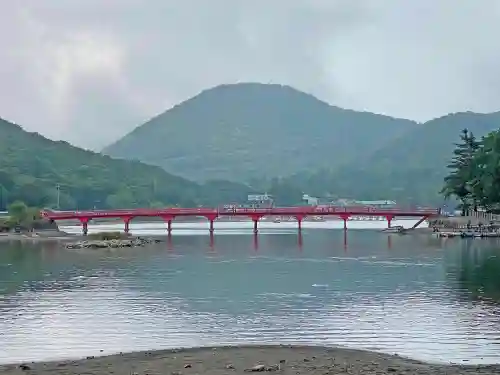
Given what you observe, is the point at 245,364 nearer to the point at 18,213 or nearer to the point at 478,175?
the point at 478,175

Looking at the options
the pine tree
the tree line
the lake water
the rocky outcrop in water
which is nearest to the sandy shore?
the lake water

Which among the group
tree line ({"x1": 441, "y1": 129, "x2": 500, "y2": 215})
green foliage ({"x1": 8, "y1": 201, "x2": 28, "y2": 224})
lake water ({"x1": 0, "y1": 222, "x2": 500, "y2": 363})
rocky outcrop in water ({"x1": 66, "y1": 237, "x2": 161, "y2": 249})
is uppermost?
tree line ({"x1": 441, "y1": 129, "x2": 500, "y2": 215})

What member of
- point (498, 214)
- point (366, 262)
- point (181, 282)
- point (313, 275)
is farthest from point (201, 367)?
point (498, 214)

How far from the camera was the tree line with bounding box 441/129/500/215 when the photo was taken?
9456 cm

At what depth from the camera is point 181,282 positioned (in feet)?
152

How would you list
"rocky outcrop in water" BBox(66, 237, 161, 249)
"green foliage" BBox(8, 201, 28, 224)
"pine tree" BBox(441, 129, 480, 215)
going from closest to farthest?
"rocky outcrop in water" BBox(66, 237, 161, 249) < "pine tree" BBox(441, 129, 480, 215) < "green foliage" BBox(8, 201, 28, 224)

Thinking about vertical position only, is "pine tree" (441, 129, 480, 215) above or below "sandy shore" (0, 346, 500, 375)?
above

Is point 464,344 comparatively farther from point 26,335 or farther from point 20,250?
point 20,250

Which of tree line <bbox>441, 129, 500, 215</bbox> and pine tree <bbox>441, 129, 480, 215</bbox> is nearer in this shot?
tree line <bbox>441, 129, 500, 215</bbox>

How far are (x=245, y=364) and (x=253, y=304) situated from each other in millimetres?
14844

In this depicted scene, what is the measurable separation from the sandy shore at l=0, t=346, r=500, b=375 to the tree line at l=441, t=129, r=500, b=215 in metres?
74.9

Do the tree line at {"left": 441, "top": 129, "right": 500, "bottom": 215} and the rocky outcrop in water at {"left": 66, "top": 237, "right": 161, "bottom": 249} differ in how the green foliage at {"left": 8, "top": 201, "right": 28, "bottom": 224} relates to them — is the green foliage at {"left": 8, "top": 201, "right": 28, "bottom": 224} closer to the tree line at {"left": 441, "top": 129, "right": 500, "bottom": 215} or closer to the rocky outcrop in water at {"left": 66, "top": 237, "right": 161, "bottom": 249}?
the rocky outcrop in water at {"left": 66, "top": 237, "right": 161, "bottom": 249}

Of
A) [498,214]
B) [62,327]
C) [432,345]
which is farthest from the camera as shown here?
[498,214]

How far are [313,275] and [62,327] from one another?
24.1 metres
